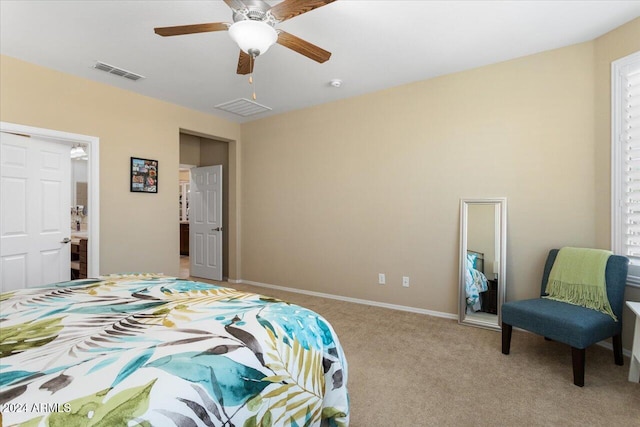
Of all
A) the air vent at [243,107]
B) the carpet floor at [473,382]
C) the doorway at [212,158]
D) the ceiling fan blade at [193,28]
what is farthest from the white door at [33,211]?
the carpet floor at [473,382]

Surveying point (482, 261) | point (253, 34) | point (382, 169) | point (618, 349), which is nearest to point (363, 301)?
point (482, 261)

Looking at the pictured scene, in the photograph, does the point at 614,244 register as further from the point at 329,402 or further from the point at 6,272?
the point at 6,272

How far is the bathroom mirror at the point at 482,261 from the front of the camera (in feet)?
→ 10.3

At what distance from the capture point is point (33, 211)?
10.7 feet

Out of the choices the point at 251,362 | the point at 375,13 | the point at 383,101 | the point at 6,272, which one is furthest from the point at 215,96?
the point at 251,362

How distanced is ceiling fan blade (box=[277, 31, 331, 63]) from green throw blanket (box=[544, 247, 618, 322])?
8.36 feet

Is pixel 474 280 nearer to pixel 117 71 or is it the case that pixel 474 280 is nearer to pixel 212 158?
pixel 117 71

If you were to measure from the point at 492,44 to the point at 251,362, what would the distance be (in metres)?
3.18

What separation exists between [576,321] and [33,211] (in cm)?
487

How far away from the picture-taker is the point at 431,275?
3.59m

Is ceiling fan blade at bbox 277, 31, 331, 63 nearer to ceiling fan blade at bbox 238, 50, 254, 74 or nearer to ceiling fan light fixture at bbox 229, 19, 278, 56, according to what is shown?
ceiling fan light fixture at bbox 229, 19, 278, 56

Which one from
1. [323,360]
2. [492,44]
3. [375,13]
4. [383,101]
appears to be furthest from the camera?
[383,101]

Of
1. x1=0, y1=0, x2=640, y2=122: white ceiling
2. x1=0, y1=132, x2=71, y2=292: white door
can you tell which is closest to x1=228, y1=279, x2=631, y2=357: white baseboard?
x1=0, y1=132, x2=71, y2=292: white door

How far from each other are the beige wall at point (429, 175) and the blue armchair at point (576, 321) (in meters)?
0.38
